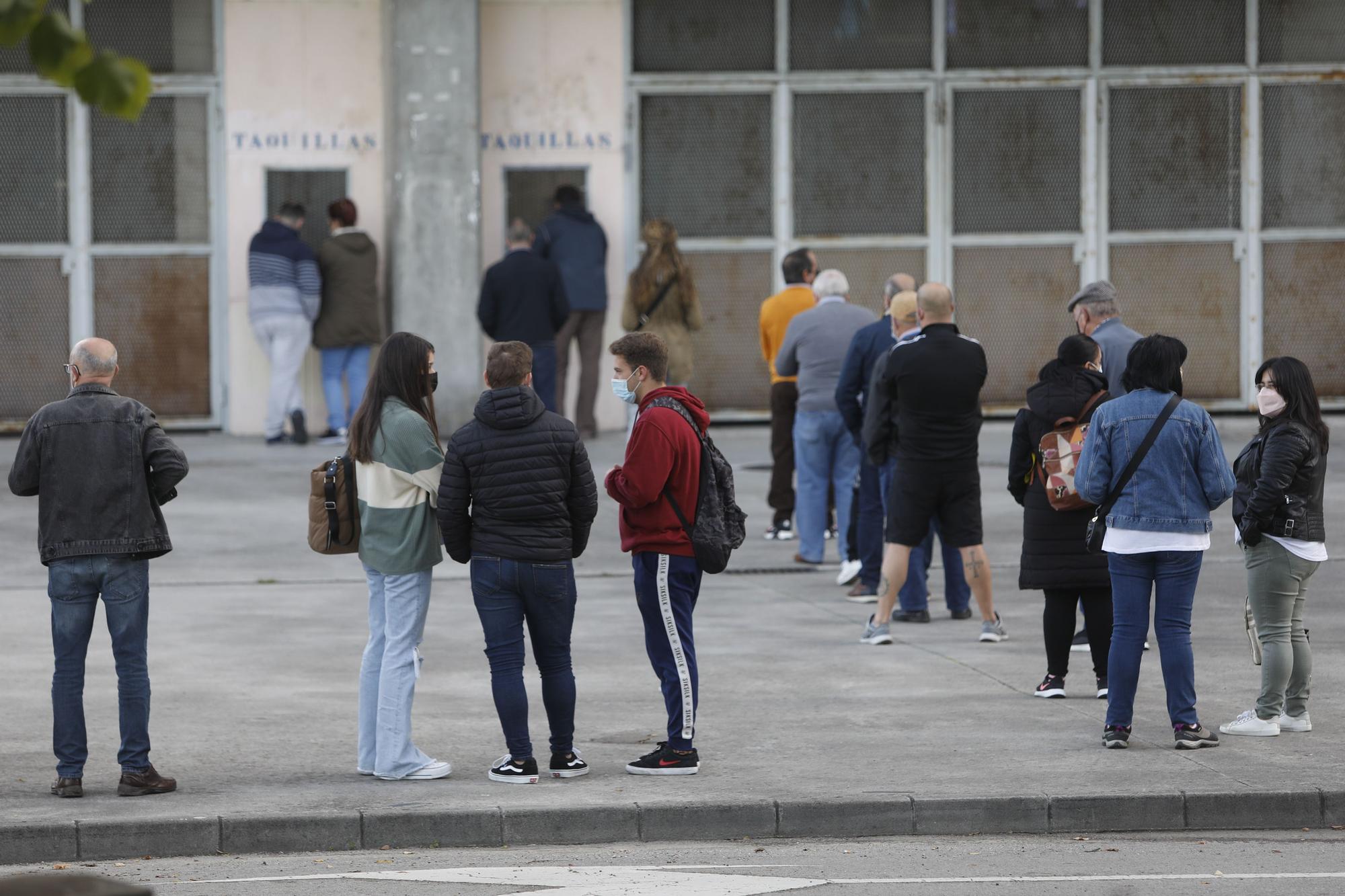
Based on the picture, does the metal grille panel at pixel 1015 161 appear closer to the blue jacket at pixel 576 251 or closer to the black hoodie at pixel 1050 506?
the blue jacket at pixel 576 251

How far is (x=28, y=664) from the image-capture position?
10.4 meters

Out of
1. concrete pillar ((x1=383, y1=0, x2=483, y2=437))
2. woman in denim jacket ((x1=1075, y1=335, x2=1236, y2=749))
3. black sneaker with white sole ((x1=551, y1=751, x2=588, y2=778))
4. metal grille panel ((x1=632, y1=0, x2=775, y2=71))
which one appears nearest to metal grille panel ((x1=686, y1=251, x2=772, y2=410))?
metal grille panel ((x1=632, y1=0, x2=775, y2=71))

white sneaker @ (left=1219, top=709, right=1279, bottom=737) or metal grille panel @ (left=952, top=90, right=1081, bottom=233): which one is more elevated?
metal grille panel @ (left=952, top=90, right=1081, bottom=233)

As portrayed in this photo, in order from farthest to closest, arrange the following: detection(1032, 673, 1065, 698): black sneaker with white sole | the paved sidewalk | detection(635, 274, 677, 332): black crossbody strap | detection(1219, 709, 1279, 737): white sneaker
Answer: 1. detection(635, 274, 677, 332): black crossbody strap
2. detection(1032, 673, 1065, 698): black sneaker with white sole
3. detection(1219, 709, 1279, 737): white sneaker
4. the paved sidewalk

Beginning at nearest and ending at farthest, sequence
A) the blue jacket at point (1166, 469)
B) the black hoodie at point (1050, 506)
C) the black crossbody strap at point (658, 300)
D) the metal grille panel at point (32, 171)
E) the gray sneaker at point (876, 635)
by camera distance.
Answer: the blue jacket at point (1166, 469) < the black hoodie at point (1050, 506) < the gray sneaker at point (876, 635) < the black crossbody strap at point (658, 300) < the metal grille panel at point (32, 171)

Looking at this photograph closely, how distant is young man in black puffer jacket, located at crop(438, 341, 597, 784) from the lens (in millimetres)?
7828

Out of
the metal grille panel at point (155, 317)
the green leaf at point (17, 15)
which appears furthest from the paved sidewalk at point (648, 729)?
the metal grille panel at point (155, 317)

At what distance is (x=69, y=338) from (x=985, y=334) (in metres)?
8.41

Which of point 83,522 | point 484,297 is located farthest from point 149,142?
point 83,522

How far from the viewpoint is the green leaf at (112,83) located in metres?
3.57

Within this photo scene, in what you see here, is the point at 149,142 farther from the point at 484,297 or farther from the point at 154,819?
the point at 154,819

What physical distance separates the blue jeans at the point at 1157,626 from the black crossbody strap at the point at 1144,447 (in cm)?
28

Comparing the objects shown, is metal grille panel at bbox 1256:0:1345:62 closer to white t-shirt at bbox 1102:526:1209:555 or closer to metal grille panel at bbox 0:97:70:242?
metal grille panel at bbox 0:97:70:242

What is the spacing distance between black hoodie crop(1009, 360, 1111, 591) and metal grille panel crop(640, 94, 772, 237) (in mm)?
9976
